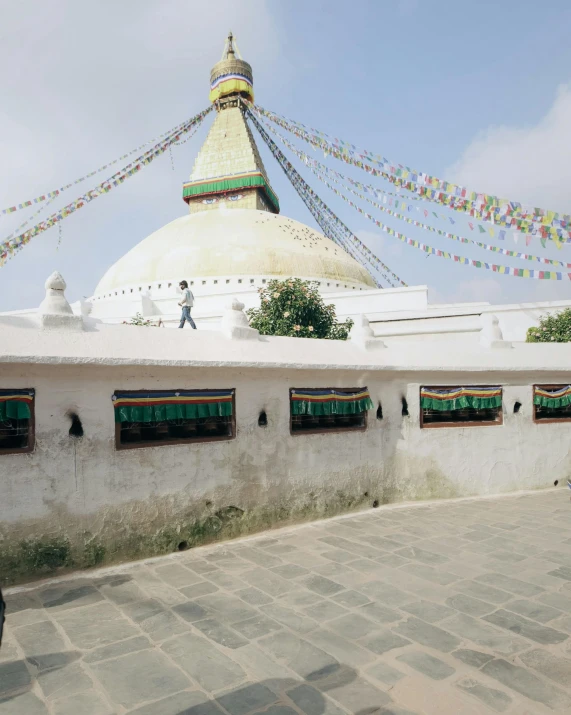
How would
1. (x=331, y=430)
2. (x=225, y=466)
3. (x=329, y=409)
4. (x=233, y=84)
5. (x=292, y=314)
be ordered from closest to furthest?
(x=225, y=466), (x=329, y=409), (x=331, y=430), (x=292, y=314), (x=233, y=84)

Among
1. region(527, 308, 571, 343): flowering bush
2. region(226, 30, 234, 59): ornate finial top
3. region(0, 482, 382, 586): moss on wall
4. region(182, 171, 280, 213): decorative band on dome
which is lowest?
region(0, 482, 382, 586): moss on wall

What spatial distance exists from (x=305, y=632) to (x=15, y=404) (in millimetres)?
3467

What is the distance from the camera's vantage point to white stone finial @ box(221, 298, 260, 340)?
6.55 metres

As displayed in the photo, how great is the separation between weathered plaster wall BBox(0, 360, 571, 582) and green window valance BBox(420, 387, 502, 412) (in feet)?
0.54

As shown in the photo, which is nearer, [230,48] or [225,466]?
[225,466]

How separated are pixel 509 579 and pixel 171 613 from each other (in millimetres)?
3283

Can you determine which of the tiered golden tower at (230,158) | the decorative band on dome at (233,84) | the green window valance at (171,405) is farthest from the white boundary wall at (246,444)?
the decorative band on dome at (233,84)

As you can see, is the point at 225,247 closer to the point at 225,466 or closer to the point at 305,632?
the point at 225,466

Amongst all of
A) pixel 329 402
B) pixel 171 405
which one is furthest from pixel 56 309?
pixel 329 402

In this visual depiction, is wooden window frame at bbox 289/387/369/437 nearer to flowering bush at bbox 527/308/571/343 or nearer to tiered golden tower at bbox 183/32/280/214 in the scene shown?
flowering bush at bbox 527/308/571/343

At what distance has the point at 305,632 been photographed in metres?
3.81

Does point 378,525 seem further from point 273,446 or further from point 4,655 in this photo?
point 4,655

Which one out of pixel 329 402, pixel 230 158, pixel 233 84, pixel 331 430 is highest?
pixel 233 84

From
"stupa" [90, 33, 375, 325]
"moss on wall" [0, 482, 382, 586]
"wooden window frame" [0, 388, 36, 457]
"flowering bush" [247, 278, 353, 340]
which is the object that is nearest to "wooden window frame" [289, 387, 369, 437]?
"moss on wall" [0, 482, 382, 586]
